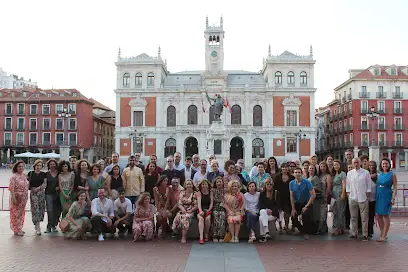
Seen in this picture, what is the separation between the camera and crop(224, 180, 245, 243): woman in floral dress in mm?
9734

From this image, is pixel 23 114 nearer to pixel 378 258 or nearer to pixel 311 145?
pixel 311 145

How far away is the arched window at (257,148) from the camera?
53156 mm

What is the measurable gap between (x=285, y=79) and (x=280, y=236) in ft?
148

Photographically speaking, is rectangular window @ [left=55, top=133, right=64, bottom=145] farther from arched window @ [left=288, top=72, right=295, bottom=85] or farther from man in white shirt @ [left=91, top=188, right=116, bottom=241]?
man in white shirt @ [left=91, top=188, right=116, bottom=241]

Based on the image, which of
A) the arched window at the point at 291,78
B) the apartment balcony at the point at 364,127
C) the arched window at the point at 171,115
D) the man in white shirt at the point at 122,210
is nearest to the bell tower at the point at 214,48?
the arched window at the point at 171,115

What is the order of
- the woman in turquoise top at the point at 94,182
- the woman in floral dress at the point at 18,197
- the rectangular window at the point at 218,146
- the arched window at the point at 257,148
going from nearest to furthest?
1. the woman in floral dress at the point at 18,197
2. the woman in turquoise top at the point at 94,182
3. the rectangular window at the point at 218,146
4. the arched window at the point at 257,148

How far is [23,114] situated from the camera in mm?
59469

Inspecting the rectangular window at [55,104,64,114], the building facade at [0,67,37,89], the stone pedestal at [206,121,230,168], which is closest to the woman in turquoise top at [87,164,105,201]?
the stone pedestal at [206,121,230,168]

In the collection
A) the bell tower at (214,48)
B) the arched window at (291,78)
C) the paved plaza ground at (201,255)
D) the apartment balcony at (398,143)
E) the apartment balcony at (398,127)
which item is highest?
the bell tower at (214,48)

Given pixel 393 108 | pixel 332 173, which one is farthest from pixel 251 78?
pixel 332 173

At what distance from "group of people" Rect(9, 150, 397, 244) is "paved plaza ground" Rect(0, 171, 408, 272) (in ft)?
1.20

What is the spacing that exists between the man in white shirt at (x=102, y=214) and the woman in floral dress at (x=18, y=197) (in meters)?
1.76

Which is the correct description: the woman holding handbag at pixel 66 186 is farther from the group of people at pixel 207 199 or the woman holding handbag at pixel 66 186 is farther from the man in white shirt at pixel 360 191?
the man in white shirt at pixel 360 191

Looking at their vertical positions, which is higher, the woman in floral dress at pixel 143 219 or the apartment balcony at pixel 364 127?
the apartment balcony at pixel 364 127
